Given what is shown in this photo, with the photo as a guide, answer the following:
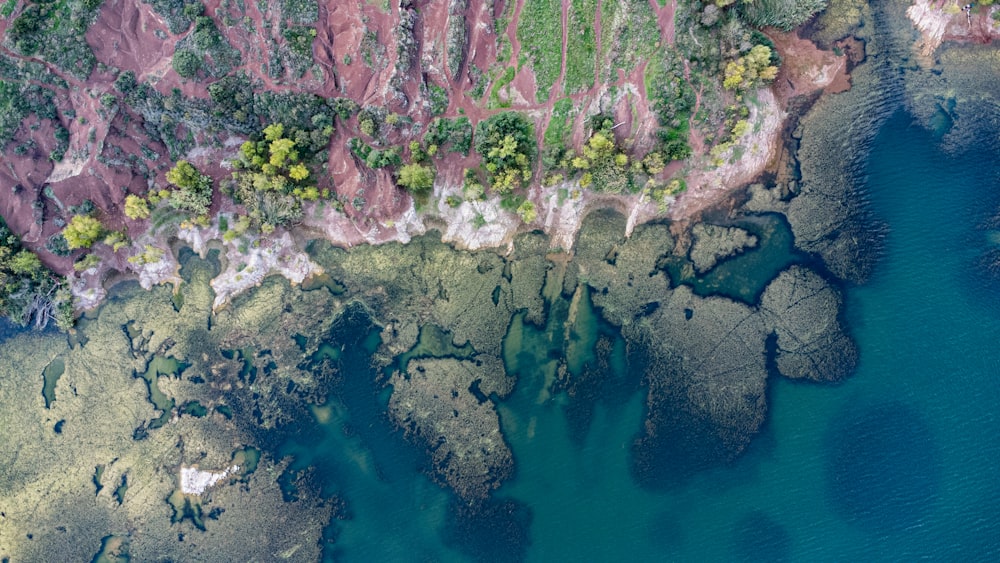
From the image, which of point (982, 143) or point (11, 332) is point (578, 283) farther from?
point (11, 332)

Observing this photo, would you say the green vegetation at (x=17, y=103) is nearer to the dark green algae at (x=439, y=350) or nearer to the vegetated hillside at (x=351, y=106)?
the vegetated hillside at (x=351, y=106)

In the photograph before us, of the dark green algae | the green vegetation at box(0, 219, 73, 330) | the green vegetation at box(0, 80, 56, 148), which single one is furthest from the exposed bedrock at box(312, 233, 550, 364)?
the green vegetation at box(0, 80, 56, 148)

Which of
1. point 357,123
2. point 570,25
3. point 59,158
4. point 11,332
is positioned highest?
point 570,25

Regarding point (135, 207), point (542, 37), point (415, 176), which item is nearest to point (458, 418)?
point (415, 176)

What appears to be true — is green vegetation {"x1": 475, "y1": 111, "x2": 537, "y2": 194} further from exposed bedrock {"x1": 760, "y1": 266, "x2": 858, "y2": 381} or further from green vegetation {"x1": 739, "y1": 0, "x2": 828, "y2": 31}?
exposed bedrock {"x1": 760, "y1": 266, "x2": 858, "y2": 381}

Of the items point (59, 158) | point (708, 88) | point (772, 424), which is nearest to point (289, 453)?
point (59, 158)

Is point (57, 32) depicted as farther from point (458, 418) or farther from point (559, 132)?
point (458, 418)
